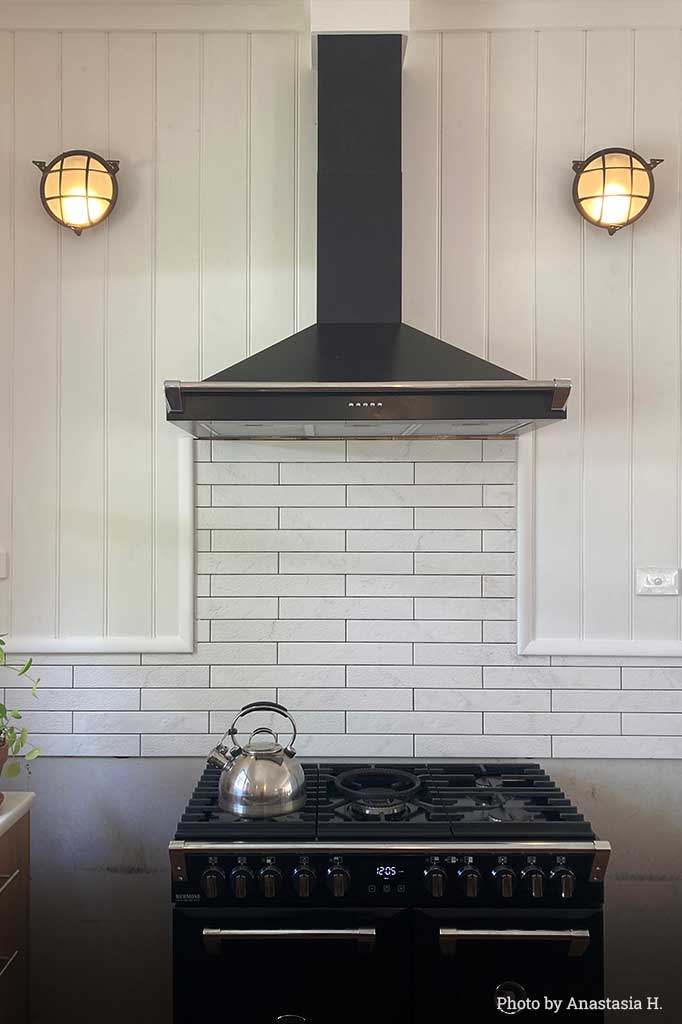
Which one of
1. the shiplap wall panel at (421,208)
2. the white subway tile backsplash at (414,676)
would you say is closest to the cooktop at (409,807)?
the white subway tile backsplash at (414,676)

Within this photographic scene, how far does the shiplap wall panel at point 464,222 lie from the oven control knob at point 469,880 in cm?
143

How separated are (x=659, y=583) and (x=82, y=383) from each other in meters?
1.81

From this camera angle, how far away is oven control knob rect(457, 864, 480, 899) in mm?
1955

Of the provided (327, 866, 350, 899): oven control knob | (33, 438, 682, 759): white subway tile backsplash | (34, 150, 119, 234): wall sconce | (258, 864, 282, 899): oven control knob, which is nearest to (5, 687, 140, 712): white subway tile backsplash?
(33, 438, 682, 759): white subway tile backsplash

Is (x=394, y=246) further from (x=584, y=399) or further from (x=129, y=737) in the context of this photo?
(x=129, y=737)

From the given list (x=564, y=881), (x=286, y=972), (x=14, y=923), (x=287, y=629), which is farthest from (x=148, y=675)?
(x=564, y=881)

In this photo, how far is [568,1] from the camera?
8.38ft

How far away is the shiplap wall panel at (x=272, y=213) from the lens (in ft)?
8.48

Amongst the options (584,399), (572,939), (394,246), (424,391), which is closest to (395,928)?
(572,939)

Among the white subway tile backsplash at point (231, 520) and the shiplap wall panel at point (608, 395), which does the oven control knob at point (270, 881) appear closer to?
the white subway tile backsplash at point (231, 520)

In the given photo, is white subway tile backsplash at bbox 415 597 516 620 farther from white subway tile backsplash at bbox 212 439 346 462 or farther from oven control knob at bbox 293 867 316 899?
oven control knob at bbox 293 867 316 899

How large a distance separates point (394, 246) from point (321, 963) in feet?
5.87

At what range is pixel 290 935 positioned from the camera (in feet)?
6.41

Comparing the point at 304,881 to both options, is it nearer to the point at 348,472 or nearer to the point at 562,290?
the point at 348,472
